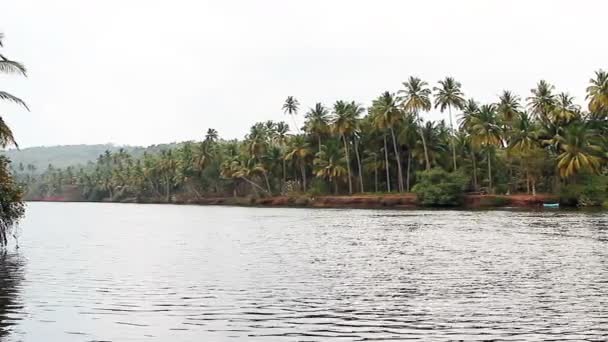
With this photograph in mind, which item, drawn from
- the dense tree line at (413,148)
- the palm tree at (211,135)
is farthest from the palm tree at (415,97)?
the palm tree at (211,135)

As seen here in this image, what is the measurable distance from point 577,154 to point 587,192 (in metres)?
5.86

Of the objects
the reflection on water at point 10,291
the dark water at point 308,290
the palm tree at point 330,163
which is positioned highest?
the palm tree at point 330,163

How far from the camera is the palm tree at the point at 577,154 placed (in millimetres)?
91562

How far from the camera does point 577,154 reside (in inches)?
3634

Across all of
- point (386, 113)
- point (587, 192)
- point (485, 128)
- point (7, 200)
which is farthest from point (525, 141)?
point (7, 200)

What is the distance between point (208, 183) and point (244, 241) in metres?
130

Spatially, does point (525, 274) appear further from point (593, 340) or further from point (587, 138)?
point (587, 138)

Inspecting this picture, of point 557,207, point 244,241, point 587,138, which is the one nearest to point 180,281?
point 244,241

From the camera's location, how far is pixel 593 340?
15031 millimetres

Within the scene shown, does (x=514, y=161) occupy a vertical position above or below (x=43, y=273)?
above

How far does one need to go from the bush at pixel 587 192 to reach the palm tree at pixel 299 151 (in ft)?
175

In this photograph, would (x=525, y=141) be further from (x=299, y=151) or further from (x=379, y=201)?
(x=299, y=151)

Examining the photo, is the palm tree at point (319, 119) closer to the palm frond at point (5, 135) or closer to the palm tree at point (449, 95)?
the palm tree at point (449, 95)

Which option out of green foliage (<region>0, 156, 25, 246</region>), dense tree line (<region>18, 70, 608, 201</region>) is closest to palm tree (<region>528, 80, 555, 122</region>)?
dense tree line (<region>18, 70, 608, 201</region>)
